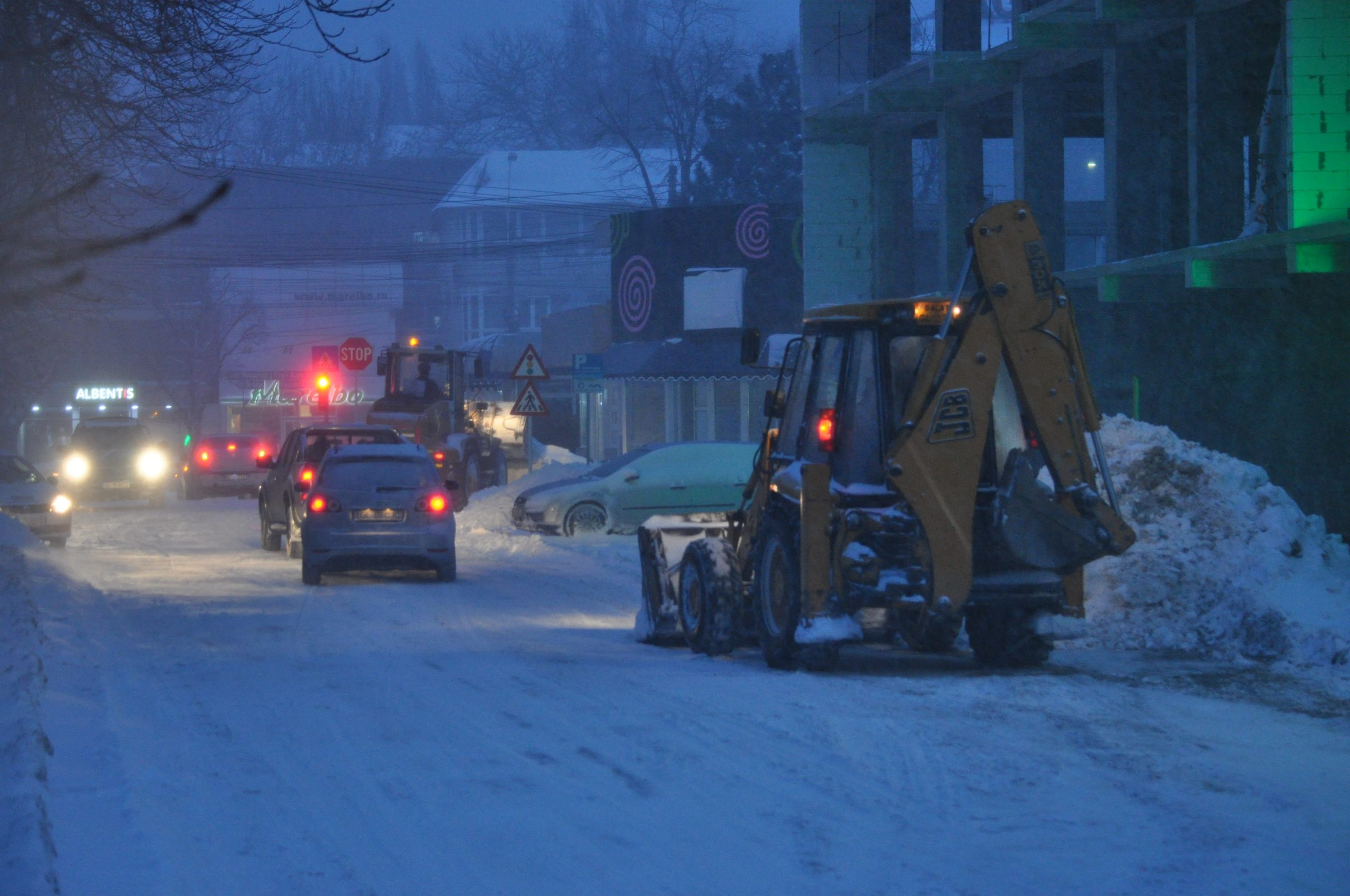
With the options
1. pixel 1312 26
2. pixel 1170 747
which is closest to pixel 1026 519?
pixel 1170 747

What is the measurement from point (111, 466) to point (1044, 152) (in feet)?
74.6

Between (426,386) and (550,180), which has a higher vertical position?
(550,180)

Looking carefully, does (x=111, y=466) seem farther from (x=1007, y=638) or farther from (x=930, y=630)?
(x=1007, y=638)

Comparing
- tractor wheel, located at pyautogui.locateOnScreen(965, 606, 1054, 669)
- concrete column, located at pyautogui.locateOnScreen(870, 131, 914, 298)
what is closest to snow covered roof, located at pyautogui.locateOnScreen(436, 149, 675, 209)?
concrete column, located at pyautogui.locateOnScreen(870, 131, 914, 298)

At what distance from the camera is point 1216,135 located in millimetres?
18078

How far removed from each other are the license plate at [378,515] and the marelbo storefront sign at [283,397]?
1266 inches

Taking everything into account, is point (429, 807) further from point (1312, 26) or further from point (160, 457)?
point (160, 457)

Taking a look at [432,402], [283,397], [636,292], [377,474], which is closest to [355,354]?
[432,402]

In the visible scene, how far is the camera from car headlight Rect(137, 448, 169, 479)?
34.2 meters

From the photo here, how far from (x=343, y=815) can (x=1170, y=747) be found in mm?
4190

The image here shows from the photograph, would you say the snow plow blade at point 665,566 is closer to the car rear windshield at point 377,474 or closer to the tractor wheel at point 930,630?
the tractor wheel at point 930,630

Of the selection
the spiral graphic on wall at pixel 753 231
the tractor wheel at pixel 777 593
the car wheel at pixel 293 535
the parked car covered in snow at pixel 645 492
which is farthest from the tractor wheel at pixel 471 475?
the tractor wheel at pixel 777 593

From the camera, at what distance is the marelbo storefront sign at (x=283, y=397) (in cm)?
5316

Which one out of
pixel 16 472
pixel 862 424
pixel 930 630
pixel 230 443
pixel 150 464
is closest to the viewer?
pixel 862 424
